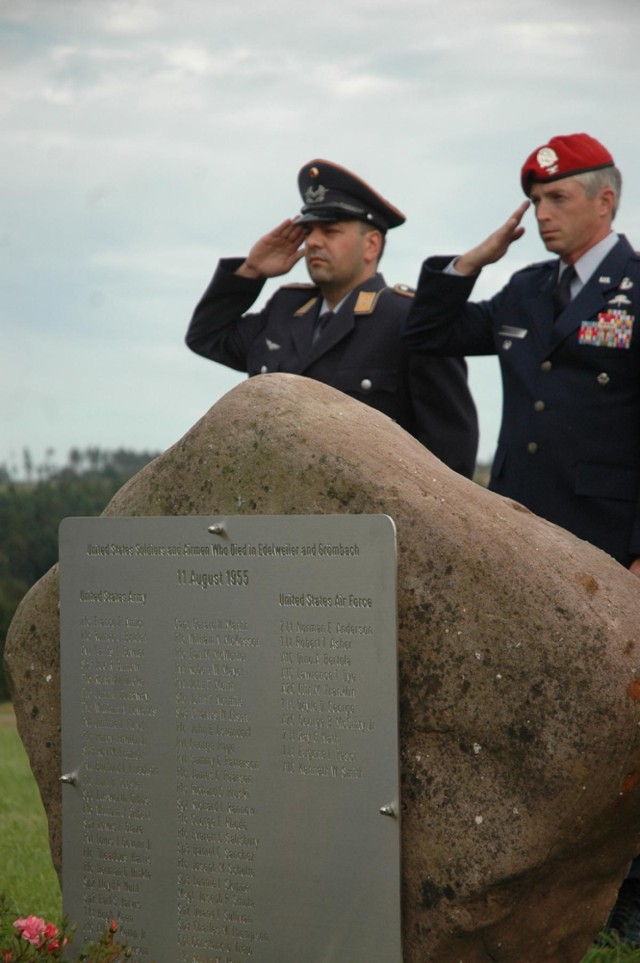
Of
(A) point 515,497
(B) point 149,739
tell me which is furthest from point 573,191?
(B) point 149,739

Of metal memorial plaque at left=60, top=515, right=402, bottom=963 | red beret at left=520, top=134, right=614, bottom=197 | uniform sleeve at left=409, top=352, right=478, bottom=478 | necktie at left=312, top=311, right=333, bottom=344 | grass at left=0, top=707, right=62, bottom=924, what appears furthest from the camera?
necktie at left=312, top=311, right=333, bottom=344

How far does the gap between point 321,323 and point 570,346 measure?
111 centimetres

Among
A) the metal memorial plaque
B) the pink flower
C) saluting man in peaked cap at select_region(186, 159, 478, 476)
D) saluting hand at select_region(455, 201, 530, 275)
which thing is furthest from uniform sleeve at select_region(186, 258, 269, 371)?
the pink flower

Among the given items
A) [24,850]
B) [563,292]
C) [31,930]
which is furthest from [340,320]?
[24,850]

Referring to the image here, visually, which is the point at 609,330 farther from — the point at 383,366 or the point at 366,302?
the point at 366,302

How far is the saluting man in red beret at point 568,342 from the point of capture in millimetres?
3934

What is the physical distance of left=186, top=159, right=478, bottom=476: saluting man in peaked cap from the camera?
4641mm

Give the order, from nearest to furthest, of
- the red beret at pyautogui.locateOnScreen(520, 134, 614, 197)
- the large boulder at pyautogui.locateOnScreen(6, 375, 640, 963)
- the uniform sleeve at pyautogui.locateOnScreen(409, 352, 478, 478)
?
the large boulder at pyautogui.locateOnScreen(6, 375, 640, 963), the red beret at pyautogui.locateOnScreen(520, 134, 614, 197), the uniform sleeve at pyautogui.locateOnScreen(409, 352, 478, 478)

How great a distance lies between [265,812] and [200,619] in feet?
1.68

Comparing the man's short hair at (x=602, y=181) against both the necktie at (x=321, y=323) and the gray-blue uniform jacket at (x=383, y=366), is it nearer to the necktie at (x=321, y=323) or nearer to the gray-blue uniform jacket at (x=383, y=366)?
the gray-blue uniform jacket at (x=383, y=366)

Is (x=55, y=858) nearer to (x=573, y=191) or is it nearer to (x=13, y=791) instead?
(x=573, y=191)

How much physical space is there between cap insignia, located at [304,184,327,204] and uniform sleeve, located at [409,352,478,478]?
74cm

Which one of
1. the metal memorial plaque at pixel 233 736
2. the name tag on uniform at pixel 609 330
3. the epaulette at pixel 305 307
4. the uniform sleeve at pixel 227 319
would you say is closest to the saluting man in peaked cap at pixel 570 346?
the name tag on uniform at pixel 609 330

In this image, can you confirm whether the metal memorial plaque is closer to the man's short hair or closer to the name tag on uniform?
the name tag on uniform
